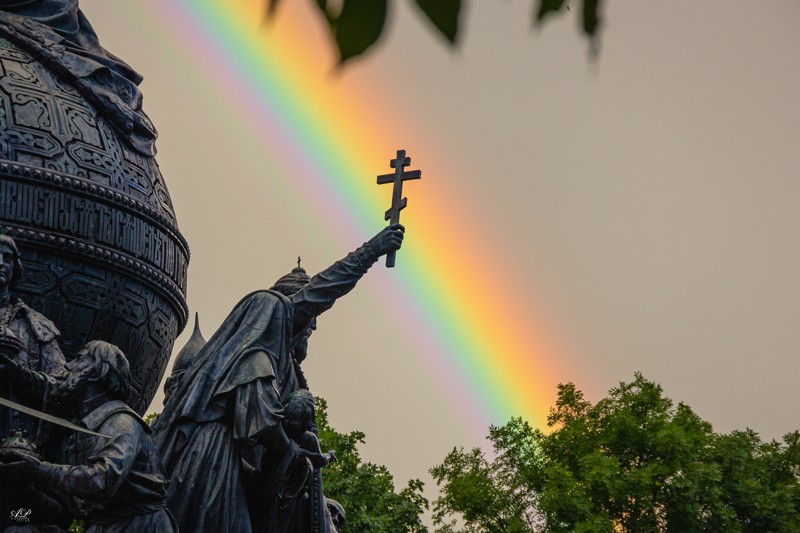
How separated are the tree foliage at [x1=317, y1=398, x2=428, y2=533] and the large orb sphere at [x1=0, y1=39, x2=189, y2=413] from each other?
1978 cm

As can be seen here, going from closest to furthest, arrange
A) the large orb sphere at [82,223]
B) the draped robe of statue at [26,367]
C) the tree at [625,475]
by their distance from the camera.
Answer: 1. the draped robe of statue at [26,367]
2. the large orb sphere at [82,223]
3. the tree at [625,475]

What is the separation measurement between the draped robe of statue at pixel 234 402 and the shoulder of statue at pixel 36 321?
1160 millimetres

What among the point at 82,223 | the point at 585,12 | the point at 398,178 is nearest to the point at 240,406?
the point at 82,223

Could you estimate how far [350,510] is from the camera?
1208 inches

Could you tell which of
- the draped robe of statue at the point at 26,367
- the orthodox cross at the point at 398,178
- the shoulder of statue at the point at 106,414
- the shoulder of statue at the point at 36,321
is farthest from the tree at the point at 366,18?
the orthodox cross at the point at 398,178

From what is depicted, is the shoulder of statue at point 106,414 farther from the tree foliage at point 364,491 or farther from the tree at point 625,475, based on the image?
the tree at point 625,475

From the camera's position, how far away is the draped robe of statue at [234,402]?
9.90 meters

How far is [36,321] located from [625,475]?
84.9 ft

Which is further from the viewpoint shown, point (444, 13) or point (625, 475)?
point (625, 475)

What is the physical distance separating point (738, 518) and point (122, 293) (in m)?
26.5

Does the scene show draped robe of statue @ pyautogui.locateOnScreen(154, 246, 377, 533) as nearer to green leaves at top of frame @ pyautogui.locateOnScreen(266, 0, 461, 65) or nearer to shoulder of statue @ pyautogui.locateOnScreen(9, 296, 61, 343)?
shoulder of statue @ pyautogui.locateOnScreen(9, 296, 61, 343)

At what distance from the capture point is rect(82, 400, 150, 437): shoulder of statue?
8.66 meters

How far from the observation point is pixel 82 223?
32.5 feet

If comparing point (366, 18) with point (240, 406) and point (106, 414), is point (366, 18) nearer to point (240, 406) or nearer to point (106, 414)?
point (106, 414)
